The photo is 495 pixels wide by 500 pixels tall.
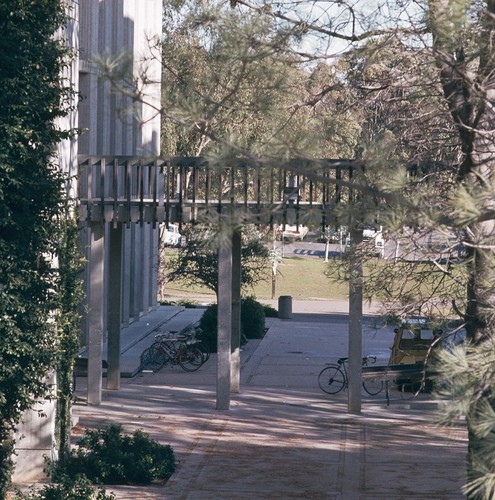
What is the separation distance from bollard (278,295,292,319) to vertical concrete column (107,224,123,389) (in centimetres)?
1466

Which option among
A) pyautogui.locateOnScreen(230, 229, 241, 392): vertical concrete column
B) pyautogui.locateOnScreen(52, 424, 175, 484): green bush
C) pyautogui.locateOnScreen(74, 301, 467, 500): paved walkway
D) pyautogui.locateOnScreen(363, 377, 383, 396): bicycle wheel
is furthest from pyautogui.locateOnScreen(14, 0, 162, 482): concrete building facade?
pyautogui.locateOnScreen(363, 377, 383, 396): bicycle wheel

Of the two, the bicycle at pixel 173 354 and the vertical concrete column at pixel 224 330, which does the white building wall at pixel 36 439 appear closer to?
the vertical concrete column at pixel 224 330

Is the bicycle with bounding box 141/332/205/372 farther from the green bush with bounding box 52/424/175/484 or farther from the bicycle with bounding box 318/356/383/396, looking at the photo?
the green bush with bounding box 52/424/175/484

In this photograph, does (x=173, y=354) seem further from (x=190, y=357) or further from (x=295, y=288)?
(x=295, y=288)

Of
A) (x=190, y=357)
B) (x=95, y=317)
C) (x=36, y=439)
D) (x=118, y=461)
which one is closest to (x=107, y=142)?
(x=190, y=357)

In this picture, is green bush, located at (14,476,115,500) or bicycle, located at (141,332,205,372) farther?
bicycle, located at (141,332,205,372)

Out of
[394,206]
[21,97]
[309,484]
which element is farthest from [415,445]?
[394,206]

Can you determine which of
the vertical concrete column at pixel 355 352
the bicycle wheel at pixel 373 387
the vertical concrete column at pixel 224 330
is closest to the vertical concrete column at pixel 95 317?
the vertical concrete column at pixel 224 330

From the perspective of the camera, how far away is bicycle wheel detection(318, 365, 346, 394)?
20672 millimetres

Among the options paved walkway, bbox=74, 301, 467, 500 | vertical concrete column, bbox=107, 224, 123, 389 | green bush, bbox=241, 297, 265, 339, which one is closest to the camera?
paved walkway, bbox=74, 301, 467, 500

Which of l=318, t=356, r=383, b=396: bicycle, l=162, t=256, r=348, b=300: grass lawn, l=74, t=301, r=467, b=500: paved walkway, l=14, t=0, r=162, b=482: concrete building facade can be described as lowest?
l=74, t=301, r=467, b=500: paved walkway

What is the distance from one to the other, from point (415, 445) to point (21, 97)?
8.14 metres

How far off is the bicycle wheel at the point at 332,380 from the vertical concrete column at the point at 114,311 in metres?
4.15

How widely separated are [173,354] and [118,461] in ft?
33.3
